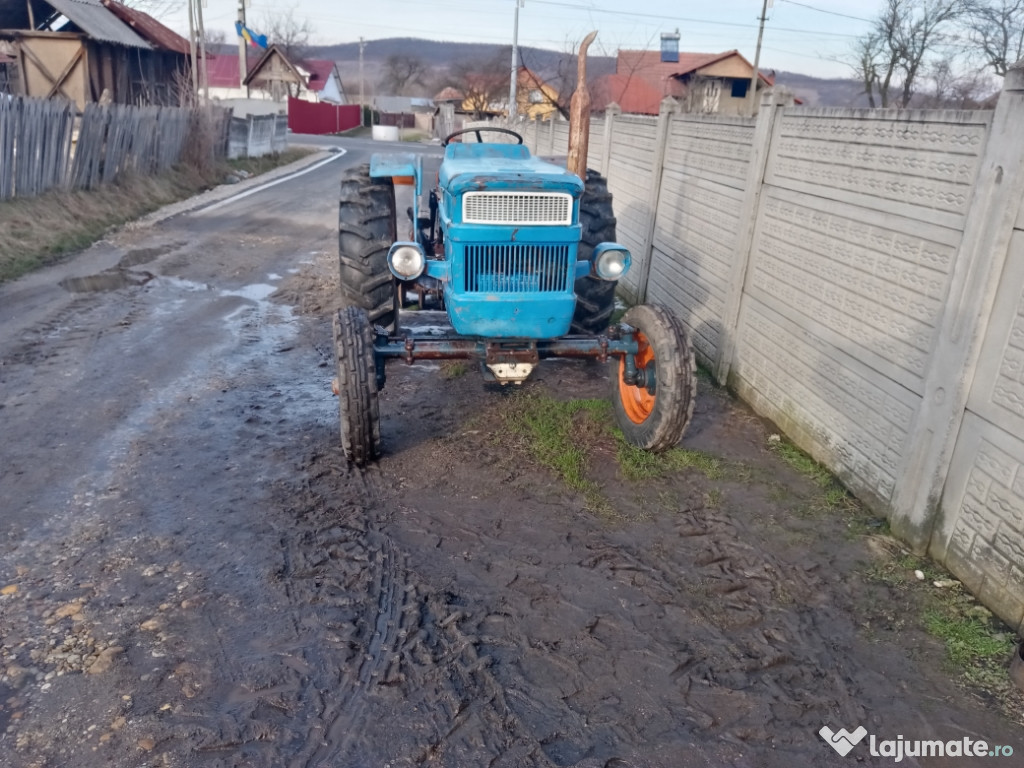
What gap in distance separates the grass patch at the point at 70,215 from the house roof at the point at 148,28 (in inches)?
521

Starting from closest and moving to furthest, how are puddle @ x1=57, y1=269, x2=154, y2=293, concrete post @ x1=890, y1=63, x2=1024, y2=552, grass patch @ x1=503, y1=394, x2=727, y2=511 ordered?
concrete post @ x1=890, y1=63, x2=1024, y2=552 < grass patch @ x1=503, y1=394, x2=727, y2=511 < puddle @ x1=57, y1=269, x2=154, y2=293

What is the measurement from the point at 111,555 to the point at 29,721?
109 centimetres

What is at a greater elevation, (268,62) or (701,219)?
(268,62)

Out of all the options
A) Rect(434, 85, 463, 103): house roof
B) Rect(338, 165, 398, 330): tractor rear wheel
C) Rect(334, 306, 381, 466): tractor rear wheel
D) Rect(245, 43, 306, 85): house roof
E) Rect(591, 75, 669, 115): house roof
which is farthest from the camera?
Rect(245, 43, 306, 85): house roof

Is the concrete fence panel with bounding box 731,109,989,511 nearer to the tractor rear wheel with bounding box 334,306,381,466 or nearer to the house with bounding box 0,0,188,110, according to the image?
the tractor rear wheel with bounding box 334,306,381,466

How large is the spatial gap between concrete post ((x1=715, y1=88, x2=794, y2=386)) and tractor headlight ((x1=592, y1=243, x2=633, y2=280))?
1.45 m

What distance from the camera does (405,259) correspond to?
4.91 m

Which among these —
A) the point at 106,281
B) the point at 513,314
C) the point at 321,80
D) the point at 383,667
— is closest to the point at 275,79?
the point at 321,80

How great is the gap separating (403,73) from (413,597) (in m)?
99.0

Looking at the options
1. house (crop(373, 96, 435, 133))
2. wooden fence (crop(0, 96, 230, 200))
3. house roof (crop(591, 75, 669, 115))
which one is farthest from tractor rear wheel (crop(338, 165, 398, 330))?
A: house (crop(373, 96, 435, 133))

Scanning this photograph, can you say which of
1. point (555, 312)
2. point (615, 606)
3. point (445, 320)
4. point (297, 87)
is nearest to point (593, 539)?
point (615, 606)

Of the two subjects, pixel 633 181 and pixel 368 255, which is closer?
pixel 368 255

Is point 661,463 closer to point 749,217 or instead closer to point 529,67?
point 749,217

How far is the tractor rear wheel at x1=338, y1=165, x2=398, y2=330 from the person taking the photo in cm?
579
